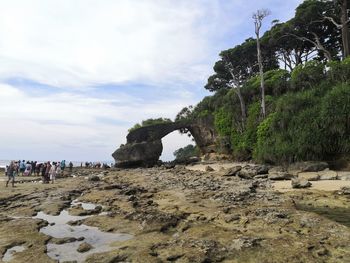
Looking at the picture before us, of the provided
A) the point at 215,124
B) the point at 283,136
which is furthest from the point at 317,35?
the point at 283,136

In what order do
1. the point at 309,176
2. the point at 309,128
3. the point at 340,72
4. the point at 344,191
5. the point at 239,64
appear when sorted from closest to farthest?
1. the point at 344,191
2. the point at 309,176
3. the point at 309,128
4. the point at 340,72
5. the point at 239,64

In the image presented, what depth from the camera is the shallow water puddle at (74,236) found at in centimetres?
780

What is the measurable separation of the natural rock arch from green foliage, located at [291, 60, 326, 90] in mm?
14459

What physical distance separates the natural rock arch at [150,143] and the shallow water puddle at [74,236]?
102 ft

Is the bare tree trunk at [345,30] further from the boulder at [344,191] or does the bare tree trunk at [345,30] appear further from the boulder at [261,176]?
the boulder at [344,191]

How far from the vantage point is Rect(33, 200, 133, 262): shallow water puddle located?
25.6 feet

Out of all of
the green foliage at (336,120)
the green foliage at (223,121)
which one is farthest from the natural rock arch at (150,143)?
the green foliage at (336,120)

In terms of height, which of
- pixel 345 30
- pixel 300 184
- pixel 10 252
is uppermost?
pixel 345 30

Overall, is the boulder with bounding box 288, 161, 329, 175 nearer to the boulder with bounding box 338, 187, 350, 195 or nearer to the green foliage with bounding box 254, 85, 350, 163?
the green foliage with bounding box 254, 85, 350, 163

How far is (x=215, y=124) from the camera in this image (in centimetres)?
3919

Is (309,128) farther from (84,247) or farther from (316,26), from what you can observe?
(316,26)

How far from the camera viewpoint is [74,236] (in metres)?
9.48

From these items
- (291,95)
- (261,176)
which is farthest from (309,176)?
(291,95)

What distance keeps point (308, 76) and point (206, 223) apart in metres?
22.1
